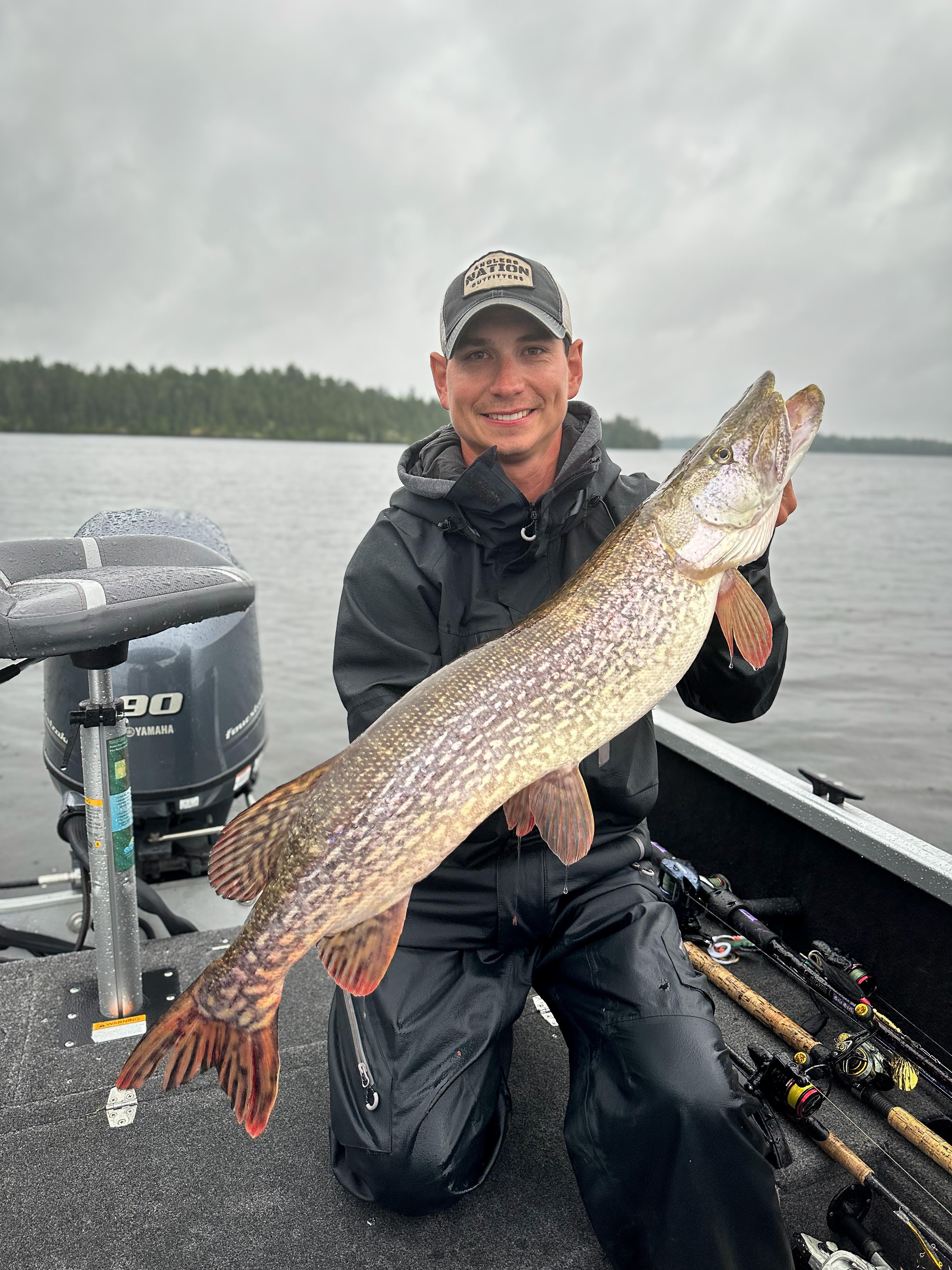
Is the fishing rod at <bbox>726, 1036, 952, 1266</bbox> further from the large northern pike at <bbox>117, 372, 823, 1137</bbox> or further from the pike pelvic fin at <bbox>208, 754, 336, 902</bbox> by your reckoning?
the pike pelvic fin at <bbox>208, 754, 336, 902</bbox>

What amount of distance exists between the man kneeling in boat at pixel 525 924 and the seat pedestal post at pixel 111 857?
0.64 m

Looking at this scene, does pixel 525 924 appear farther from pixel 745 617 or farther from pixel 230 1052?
pixel 745 617

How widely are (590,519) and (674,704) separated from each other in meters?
6.87

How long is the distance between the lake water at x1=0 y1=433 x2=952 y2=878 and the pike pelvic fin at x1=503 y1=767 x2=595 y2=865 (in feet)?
7.48

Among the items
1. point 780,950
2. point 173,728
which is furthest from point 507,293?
point 780,950

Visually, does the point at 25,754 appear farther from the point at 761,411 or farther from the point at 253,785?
the point at 761,411

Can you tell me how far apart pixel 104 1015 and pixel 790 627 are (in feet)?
38.5

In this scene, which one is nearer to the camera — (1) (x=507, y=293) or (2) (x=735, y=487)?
(2) (x=735, y=487)

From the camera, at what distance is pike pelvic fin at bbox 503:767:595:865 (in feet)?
5.70

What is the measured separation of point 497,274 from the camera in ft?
7.59

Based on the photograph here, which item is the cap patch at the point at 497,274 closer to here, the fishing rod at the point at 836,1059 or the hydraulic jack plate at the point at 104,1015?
the fishing rod at the point at 836,1059

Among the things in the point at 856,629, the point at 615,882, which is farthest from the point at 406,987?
the point at 856,629

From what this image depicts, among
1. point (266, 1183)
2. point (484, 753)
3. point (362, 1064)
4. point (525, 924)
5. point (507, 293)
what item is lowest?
point (266, 1183)

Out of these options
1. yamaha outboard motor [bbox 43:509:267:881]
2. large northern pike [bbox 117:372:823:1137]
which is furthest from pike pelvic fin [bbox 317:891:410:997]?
yamaha outboard motor [bbox 43:509:267:881]
